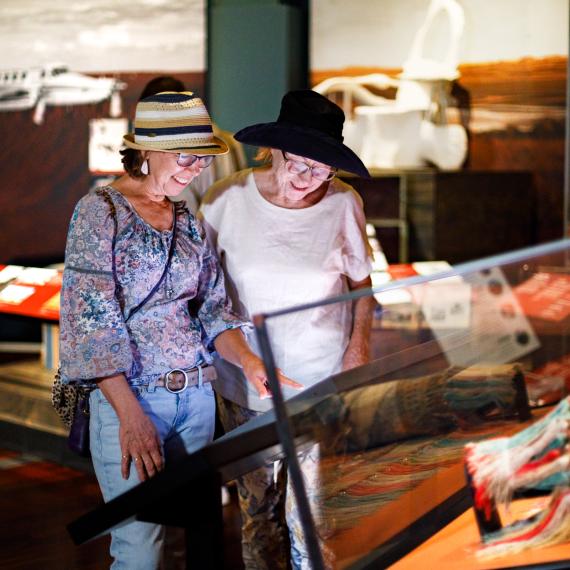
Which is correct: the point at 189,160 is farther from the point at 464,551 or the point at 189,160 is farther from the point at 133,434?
the point at 464,551

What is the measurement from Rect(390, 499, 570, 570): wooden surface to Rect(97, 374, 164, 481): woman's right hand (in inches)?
23.7

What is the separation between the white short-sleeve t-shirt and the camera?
8.77 ft

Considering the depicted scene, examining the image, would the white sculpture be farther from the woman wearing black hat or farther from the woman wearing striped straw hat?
the woman wearing striped straw hat

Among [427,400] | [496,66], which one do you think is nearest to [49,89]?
[496,66]

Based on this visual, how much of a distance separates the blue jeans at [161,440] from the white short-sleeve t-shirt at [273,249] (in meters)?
0.30

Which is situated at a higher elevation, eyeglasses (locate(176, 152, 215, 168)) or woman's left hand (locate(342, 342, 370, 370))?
eyeglasses (locate(176, 152, 215, 168))

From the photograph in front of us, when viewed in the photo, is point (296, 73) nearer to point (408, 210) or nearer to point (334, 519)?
point (408, 210)

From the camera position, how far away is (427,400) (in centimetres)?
175

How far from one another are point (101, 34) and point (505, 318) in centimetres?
615

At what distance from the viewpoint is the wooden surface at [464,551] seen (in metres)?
1.83

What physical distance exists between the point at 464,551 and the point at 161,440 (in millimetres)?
716

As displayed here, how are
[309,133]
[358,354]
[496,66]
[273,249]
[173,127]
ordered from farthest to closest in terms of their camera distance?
[496,66]
[273,249]
[309,133]
[173,127]
[358,354]

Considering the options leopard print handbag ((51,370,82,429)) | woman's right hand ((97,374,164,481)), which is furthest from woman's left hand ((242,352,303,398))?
leopard print handbag ((51,370,82,429))

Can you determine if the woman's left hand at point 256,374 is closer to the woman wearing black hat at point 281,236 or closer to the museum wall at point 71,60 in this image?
the woman wearing black hat at point 281,236
